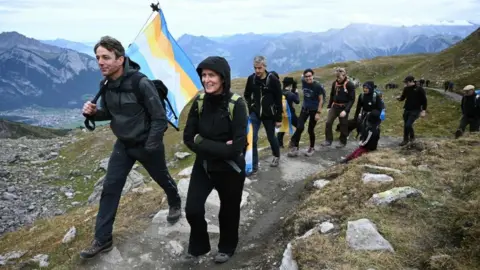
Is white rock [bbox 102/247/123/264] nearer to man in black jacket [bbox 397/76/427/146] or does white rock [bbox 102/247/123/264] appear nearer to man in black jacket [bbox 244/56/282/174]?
man in black jacket [bbox 244/56/282/174]

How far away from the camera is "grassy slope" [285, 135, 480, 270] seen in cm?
520

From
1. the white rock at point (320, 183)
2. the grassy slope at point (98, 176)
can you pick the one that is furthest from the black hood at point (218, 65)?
the white rock at point (320, 183)

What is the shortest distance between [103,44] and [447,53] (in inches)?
2198

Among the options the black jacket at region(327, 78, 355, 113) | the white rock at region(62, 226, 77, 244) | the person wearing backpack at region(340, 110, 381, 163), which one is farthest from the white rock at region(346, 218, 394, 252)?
the black jacket at region(327, 78, 355, 113)

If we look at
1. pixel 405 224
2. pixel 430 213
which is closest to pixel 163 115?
pixel 405 224

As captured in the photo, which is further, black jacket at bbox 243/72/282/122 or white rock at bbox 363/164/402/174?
black jacket at bbox 243/72/282/122

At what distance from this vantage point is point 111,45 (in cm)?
610

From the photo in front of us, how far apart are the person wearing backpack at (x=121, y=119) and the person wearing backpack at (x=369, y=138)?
702 cm

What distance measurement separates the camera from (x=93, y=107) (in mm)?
6500

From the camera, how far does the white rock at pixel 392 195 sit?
7016mm

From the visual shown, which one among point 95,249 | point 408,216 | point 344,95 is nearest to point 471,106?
point 344,95

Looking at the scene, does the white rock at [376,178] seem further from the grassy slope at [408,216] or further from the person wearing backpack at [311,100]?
the person wearing backpack at [311,100]

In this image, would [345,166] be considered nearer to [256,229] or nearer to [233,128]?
[256,229]

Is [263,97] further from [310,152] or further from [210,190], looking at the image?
[310,152]
